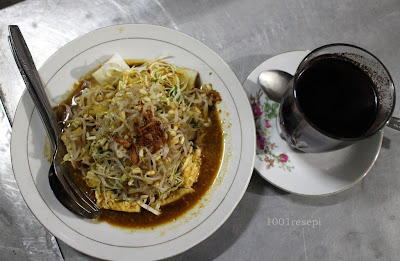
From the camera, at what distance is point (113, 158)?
209 cm

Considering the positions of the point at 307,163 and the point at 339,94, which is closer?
the point at 339,94

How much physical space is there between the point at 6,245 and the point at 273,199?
2.02 meters

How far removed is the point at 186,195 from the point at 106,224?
0.54 meters

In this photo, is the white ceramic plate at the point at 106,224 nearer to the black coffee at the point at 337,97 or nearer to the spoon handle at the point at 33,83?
the spoon handle at the point at 33,83

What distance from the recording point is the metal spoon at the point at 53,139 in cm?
198

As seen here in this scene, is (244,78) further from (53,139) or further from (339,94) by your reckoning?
(53,139)

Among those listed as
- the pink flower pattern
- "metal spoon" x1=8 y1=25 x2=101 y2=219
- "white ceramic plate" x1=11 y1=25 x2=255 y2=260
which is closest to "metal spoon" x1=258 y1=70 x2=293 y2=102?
the pink flower pattern

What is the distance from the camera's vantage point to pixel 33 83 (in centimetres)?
200

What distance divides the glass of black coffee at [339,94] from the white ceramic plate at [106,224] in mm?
374

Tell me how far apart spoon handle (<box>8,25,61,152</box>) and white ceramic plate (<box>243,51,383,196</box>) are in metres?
1.36

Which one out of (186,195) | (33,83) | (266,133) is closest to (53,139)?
(33,83)

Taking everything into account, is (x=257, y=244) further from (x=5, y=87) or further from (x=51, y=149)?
(x=5, y=87)

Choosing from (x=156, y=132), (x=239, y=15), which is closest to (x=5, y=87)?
(x=156, y=132)

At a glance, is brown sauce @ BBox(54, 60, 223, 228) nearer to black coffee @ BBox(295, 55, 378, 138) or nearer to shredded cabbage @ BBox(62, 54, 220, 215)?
shredded cabbage @ BBox(62, 54, 220, 215)
